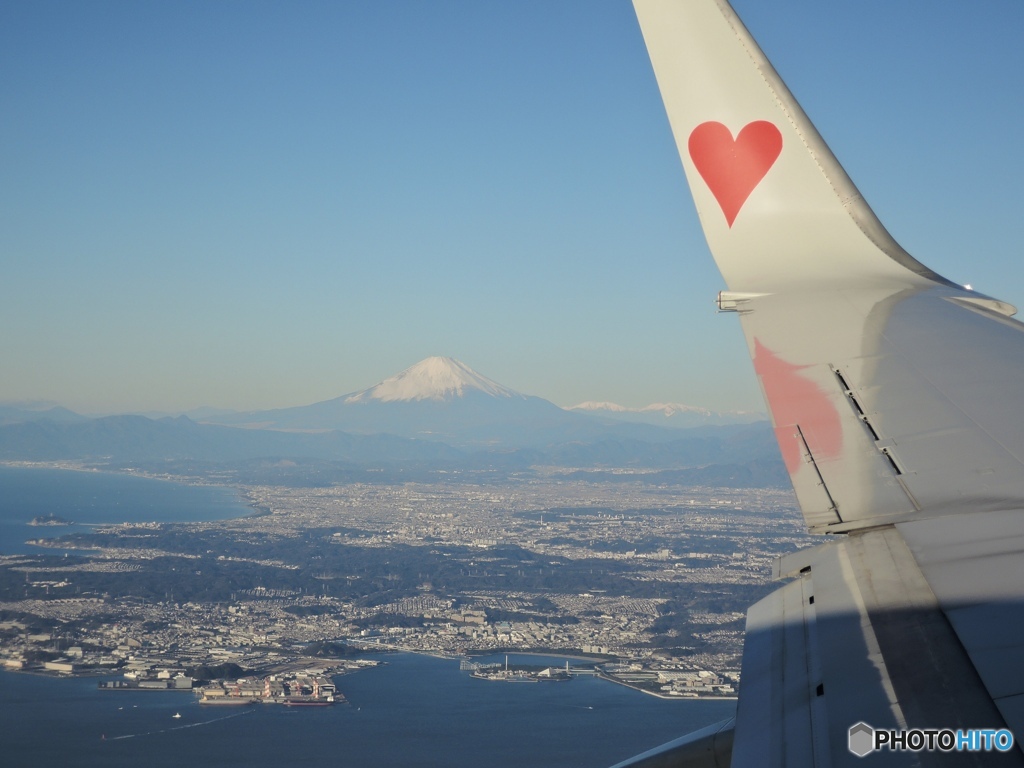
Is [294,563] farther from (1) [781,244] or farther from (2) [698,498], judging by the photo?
(2) [698,498]

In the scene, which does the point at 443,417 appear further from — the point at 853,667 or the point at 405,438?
the point at 853,667

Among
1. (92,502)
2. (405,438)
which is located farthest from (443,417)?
(92,502)

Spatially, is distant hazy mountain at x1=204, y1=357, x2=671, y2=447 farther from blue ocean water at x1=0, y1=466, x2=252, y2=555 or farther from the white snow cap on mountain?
blue ocean water at x1=0, y1=466, x2=252, y2=555

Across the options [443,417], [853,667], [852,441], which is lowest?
[853,667]

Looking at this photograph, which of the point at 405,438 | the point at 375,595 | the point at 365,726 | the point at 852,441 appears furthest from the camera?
the point at 405,438

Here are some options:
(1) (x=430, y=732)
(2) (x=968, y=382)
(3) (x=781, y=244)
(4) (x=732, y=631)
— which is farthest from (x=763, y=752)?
(4) (x=732, y=631)

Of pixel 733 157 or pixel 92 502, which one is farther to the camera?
pixel 92 502

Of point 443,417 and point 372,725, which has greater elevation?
point 443,417
